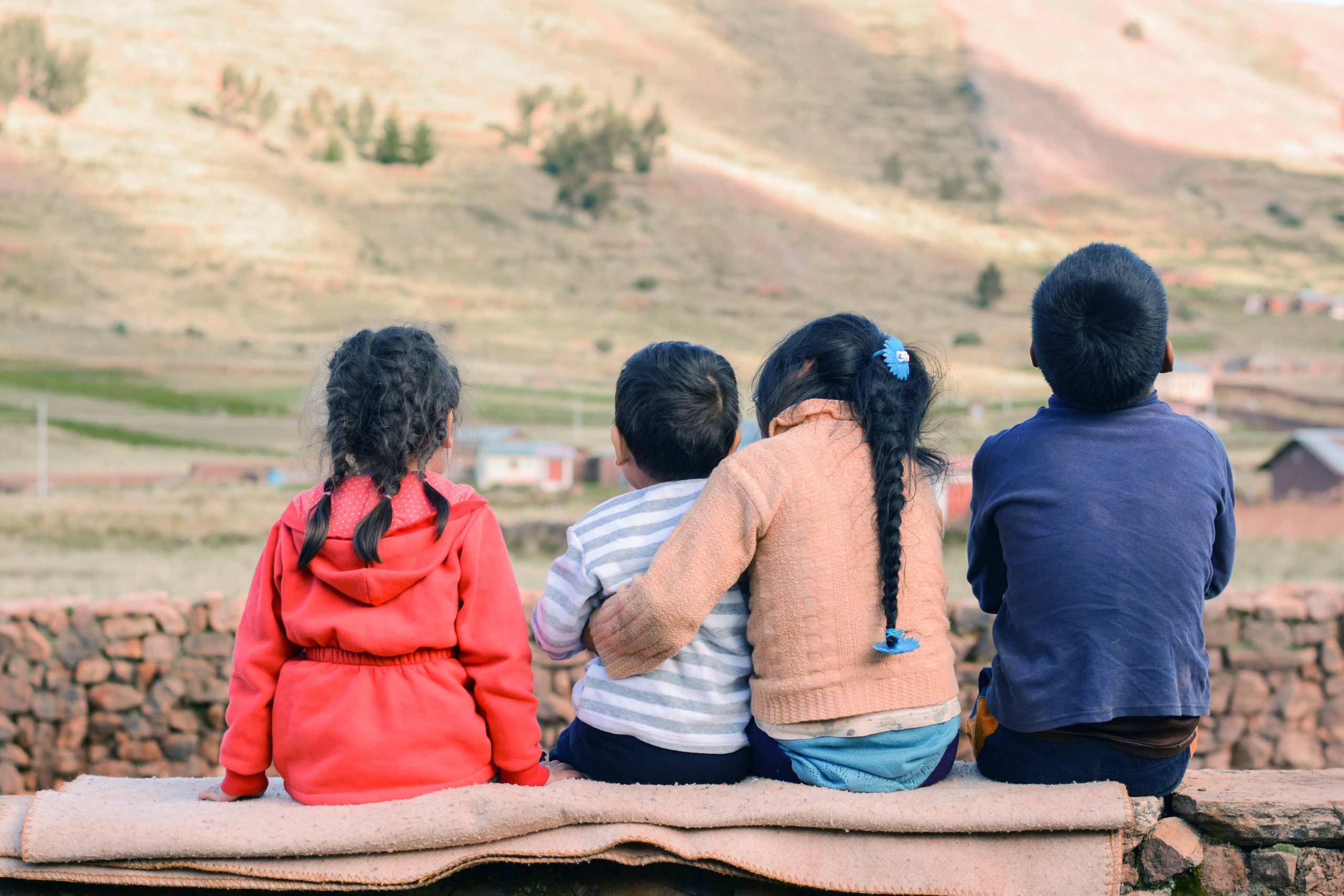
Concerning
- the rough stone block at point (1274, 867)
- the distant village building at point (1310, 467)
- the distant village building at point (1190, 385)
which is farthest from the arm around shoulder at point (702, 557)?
the distant village building at point (1190, 385)

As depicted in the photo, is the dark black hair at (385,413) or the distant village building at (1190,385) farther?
the distant village building at (1190,385)

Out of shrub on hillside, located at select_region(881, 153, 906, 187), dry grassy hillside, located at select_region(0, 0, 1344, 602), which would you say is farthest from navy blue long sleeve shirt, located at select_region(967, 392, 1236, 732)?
shrub on hillside, located at select_region(881, 153, 906, 187)

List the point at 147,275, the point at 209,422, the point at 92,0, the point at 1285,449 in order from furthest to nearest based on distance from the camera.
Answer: the point at 92,0 → the point at 147,275 → the point at 209,422 → the point at 1285,449

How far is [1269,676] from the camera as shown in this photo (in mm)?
4855

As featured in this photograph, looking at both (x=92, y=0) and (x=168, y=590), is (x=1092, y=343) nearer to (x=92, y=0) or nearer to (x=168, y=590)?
(x=168, y=590)

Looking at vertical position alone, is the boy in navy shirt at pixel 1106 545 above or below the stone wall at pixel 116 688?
above

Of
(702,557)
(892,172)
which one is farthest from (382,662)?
(892,172)

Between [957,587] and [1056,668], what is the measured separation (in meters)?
5.60

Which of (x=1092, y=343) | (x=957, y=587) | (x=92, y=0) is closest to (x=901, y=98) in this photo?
(x=92, y=0)

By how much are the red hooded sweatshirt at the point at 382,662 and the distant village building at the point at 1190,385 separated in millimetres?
18061

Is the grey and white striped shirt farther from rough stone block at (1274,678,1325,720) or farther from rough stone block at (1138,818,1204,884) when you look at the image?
rough stone block at (1274,678,1325,720)

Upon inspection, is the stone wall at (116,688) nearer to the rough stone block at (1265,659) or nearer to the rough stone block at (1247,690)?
the rough stone block at (1247,690)

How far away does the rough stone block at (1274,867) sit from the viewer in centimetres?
184

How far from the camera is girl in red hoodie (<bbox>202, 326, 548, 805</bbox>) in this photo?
177 centimetres
